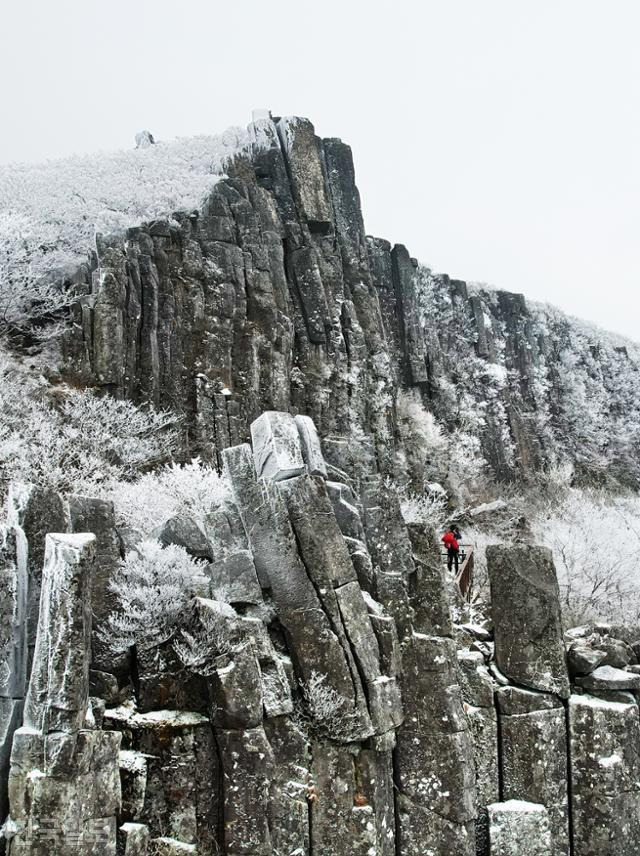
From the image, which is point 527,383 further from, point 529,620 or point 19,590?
point 19,590

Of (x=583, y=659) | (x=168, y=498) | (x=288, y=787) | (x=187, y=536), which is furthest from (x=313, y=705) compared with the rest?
(x=168, y=498)

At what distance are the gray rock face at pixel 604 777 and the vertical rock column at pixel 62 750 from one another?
759cm

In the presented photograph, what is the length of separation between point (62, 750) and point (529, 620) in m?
7.80

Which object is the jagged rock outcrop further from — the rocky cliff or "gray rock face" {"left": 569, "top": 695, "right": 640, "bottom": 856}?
the rocky cliff

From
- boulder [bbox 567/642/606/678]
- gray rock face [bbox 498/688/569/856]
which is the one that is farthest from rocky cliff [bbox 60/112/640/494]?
gray rock face [bbox 498/688/569/856]

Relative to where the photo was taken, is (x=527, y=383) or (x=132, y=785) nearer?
(x=132, y=785)

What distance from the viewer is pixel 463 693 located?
1294 cm

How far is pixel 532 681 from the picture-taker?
42.5 ft

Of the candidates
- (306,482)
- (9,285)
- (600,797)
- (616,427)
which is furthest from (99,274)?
(616,427)

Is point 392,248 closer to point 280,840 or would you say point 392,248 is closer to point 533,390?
point 533,390

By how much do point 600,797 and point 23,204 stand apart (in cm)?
2748

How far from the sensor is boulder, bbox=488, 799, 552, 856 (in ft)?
39.9

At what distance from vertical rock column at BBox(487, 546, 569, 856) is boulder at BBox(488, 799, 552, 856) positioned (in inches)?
7.8

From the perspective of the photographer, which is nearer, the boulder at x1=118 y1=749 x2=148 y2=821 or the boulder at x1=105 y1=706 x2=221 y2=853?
the boulder at x1=118 y1=749 x2=148 y2=821
